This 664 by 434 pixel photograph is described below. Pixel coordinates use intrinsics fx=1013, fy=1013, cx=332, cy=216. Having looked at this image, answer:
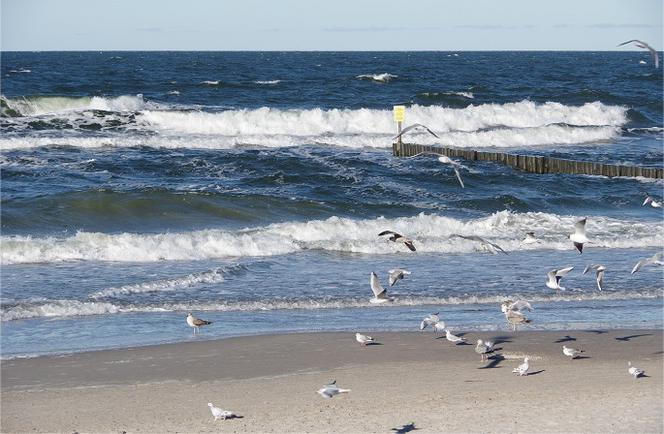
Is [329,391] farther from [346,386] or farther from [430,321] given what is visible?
[430,321]

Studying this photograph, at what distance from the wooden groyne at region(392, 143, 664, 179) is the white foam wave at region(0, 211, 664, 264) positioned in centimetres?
605

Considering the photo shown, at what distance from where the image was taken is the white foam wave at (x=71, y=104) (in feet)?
112

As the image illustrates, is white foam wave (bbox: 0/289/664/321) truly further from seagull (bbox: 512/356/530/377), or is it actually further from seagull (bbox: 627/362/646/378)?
seagull (bbox: 627/362/646/378)

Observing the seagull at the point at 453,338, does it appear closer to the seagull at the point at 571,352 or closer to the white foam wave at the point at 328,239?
the seagull at the point at 571,352

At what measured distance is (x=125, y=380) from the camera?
8.50 metres

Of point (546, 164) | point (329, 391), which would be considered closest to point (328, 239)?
point (329, 391)

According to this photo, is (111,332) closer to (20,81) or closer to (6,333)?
(6,333)

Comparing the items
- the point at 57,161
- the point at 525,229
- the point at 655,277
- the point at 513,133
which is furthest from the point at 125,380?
the point at 513,133

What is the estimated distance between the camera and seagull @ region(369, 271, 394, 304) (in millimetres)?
10609

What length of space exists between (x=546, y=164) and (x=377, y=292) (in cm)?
1508

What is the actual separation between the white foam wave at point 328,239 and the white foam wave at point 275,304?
2993 millimetres

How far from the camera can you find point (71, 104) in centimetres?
3650

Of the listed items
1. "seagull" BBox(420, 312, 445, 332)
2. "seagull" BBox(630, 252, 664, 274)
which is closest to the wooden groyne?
"seagull" BBox(630, 252, 664, 274)

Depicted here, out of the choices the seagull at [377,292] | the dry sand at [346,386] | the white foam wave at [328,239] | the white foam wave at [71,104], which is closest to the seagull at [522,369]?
the dry sand at [346,386]
